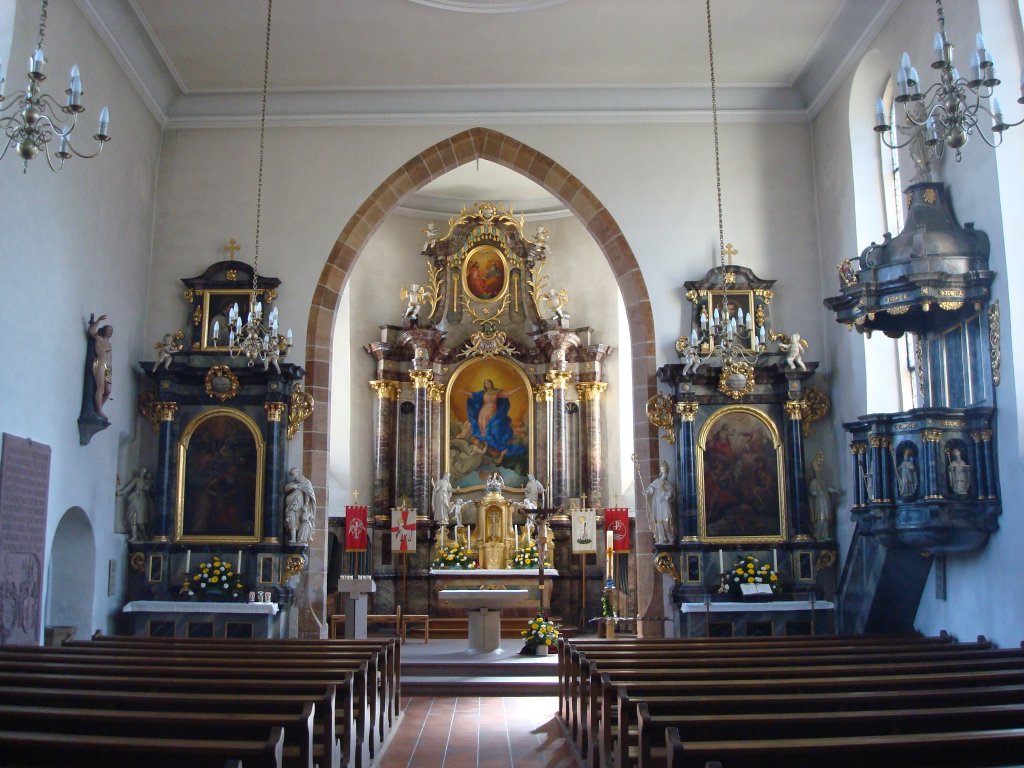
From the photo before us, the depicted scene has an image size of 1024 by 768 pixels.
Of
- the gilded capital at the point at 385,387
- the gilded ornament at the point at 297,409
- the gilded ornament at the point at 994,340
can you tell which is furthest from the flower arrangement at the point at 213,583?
the gilded ornament at the point at 994,340

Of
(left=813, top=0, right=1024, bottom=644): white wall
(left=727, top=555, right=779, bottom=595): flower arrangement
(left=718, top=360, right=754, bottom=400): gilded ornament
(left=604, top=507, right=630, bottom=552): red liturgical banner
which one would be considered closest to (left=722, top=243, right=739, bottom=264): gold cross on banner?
(left=718, top=360, right=754, bottom=400): gilded ornament

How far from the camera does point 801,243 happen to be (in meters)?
15.0

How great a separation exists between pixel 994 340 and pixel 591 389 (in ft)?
37.0

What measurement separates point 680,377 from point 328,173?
6256 millimetres

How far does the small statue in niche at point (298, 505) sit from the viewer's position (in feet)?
45.7

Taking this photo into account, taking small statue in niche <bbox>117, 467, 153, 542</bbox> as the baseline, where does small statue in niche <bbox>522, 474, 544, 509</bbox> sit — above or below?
above

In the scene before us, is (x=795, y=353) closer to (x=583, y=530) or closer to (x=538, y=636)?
(x=538, y=636)

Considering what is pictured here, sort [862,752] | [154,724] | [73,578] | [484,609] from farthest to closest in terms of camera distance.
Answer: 1. [484,609]
2. [73,578]
3. [154,724]
4. [862,752]

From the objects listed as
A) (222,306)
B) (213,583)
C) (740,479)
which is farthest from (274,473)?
(740,479)

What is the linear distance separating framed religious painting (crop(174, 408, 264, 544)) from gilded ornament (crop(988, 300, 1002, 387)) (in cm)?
944

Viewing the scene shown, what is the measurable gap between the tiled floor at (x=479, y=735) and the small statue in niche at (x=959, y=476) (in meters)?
4.56

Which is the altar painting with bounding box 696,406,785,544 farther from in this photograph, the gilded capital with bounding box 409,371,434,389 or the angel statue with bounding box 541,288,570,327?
the gilded capital with bounding box 409,371,434,389

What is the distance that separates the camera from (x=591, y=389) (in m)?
20.6

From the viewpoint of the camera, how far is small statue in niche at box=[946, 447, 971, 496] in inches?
384
